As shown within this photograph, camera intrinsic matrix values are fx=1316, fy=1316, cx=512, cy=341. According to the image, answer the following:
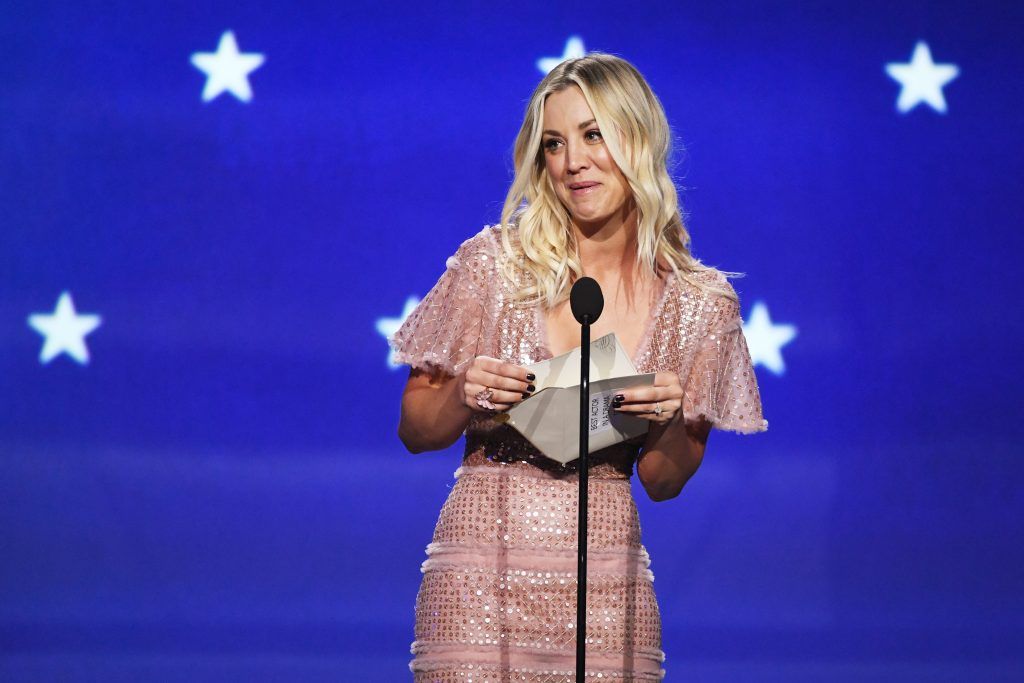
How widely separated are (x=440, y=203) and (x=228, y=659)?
1.32 meters

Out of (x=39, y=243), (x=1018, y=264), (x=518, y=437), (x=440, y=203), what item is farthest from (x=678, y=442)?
(x=39, y=243)

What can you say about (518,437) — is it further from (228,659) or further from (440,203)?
(228,659)

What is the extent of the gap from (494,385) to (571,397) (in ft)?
0.30

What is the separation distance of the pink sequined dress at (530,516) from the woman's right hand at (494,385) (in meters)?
0.12

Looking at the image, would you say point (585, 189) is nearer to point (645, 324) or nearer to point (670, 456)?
point (645, 324)

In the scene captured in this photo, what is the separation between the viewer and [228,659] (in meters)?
3.46

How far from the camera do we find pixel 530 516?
1.66 m

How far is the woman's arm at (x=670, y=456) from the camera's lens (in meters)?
1.72

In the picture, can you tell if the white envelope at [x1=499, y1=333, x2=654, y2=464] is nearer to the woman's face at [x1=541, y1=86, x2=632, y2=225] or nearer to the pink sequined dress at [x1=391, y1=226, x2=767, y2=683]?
the pink sequined dress at [x1=391, y1=226, x2=767, y2=683]

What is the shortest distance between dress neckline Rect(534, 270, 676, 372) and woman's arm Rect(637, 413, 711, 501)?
95 millimetres

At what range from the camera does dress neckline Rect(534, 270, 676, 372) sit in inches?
68.3

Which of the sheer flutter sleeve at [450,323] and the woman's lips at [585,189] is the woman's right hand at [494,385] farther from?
the woman's lips at [585,189]

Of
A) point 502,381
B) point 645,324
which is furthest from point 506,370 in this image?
point 645,324

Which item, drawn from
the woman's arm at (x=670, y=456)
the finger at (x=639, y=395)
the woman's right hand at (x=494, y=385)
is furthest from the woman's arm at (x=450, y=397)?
A: the woman's arm at (x=670, y=456)
